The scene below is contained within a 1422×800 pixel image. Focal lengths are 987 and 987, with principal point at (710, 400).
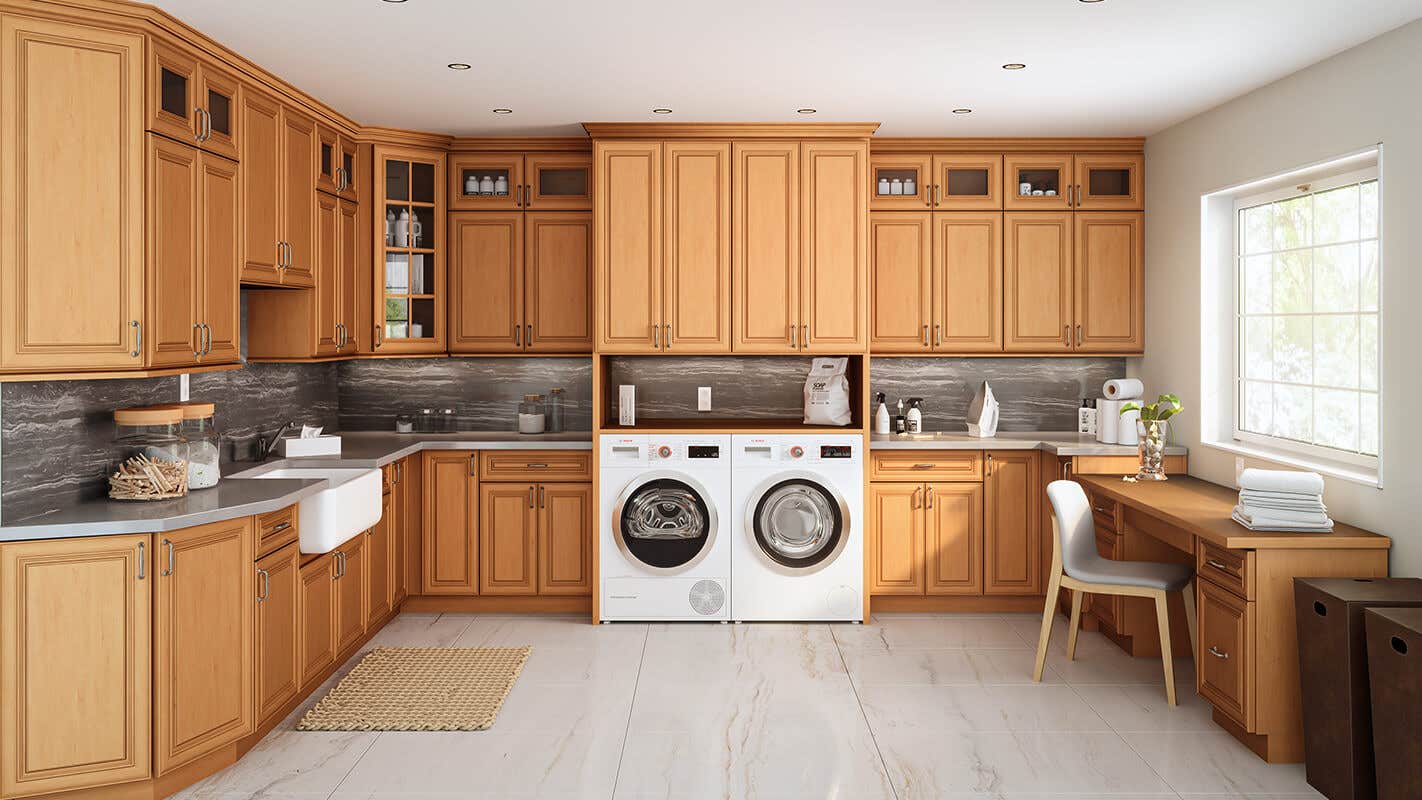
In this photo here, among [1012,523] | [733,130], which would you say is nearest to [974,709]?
[1012,523]

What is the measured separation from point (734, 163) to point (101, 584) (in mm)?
3334

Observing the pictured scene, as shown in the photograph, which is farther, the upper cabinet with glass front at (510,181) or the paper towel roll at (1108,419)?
the upper cabinet with glass front at (510,181)

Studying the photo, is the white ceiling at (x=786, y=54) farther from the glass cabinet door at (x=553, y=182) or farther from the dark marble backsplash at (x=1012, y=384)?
the dark marble backsplash at (x=1012, y=384)

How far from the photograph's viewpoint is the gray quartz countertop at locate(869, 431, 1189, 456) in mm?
4914

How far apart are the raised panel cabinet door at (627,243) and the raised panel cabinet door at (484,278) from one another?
1.96 feet

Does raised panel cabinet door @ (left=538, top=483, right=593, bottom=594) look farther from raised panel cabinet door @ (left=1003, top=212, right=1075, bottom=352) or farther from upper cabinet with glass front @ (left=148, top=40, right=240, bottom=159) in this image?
raised panel cabinet door @ (left=1003, top=212, right=1075, bottom=352)

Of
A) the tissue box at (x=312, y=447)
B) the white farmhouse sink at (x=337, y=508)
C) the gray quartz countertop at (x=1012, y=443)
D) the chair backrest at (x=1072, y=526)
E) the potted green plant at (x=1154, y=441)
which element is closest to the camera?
the white farmhouse sink at (x=337, y=508)

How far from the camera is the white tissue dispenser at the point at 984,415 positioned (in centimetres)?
535

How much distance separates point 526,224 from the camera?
17.6 feet

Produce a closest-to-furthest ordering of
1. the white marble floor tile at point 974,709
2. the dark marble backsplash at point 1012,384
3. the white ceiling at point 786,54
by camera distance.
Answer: the white ceiling at point 786,54
the white marble floor tile at point 974,709
the dark marble backsplash at point 1012,384

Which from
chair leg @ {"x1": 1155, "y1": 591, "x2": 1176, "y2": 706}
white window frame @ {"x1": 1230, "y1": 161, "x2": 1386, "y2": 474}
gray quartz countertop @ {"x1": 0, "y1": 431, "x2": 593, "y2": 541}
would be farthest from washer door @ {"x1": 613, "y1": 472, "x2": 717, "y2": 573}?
white window frame @ {"x1": 1230, "y1": 161, "x2": 1386, "y2": 474}

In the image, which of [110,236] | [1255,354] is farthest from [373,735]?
→ [1255,354]

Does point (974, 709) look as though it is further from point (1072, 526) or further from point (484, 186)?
point (484, 186)

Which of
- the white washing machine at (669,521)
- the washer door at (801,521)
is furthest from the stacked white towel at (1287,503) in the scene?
the white washing machine at (669,521)
